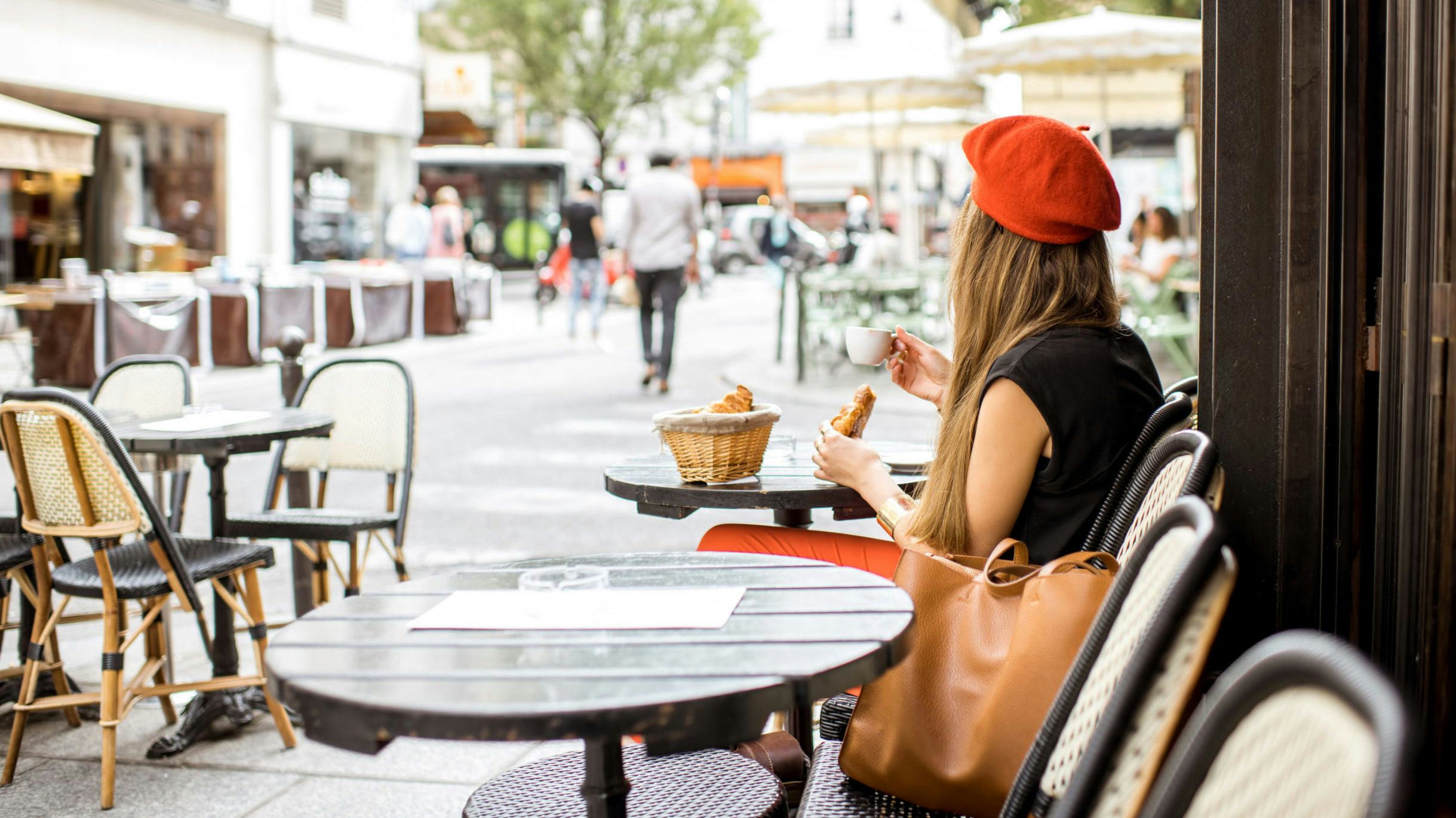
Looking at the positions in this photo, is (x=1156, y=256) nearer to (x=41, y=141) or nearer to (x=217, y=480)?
(x=41, y=141)

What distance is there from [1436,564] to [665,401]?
1030 cm

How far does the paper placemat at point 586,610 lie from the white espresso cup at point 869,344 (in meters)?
1.19

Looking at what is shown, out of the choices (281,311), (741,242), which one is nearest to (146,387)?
(281,311)

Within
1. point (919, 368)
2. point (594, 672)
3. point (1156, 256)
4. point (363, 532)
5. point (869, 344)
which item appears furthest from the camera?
point (1156, 256)

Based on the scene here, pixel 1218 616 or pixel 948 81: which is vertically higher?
pixel 948 81

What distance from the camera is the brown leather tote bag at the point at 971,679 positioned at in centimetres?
198

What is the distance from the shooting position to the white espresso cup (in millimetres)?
3330

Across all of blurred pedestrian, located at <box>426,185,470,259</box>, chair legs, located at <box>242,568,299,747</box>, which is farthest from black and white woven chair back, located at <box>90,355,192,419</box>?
blurred pedestrian, located at <box>426,185,470,259</box>

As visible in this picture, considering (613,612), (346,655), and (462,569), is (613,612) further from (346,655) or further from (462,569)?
(462,569)

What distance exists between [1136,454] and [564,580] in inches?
44.4

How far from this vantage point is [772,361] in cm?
1547

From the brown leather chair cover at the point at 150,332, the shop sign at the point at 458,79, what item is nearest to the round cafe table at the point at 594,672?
the brown leather chair cover at the point at 150,332

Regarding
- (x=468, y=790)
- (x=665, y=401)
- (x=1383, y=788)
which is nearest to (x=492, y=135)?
(x=665, y=401)

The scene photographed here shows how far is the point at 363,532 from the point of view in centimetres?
495
